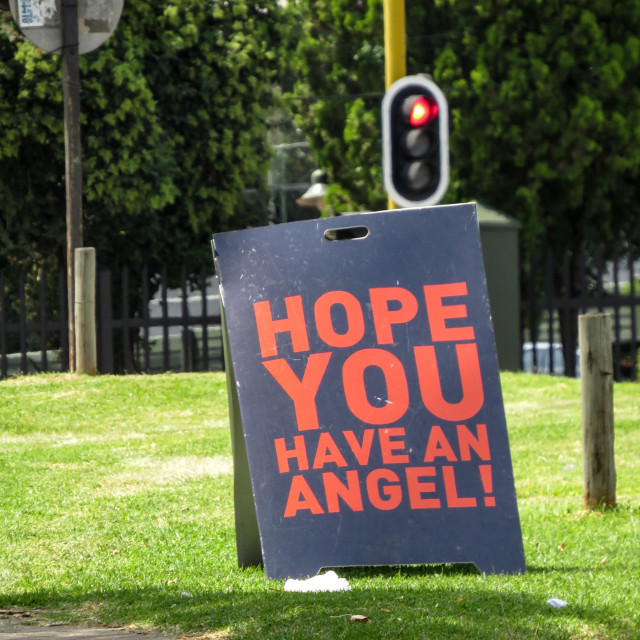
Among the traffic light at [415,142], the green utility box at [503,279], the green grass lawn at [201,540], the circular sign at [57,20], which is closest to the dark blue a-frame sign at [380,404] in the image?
the green grass lawn at [201,540]

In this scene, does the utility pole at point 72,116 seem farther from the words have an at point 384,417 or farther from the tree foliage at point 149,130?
the words have an at point 384,417

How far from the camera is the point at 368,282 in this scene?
6.03 m

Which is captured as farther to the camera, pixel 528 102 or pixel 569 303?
pixel 528 102

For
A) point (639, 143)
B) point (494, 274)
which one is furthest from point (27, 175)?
point (639, 143)

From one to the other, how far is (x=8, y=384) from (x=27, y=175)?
5.80 metres

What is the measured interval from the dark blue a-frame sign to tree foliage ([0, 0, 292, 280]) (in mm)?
12622

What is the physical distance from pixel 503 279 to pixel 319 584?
37.8 feet

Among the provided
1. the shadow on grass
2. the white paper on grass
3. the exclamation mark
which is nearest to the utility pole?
the shadow on grass

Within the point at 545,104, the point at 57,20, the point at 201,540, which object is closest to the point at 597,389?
the point at 201,540

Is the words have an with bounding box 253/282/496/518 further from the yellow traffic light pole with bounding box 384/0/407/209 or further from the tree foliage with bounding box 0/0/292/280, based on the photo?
the tree foliage with bounding box 0/0/292/280

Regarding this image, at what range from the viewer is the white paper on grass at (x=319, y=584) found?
19.2 ft

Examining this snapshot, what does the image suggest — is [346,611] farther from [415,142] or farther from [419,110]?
[419,110]

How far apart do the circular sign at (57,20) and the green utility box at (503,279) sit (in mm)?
5490

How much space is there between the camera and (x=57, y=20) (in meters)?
14.8
